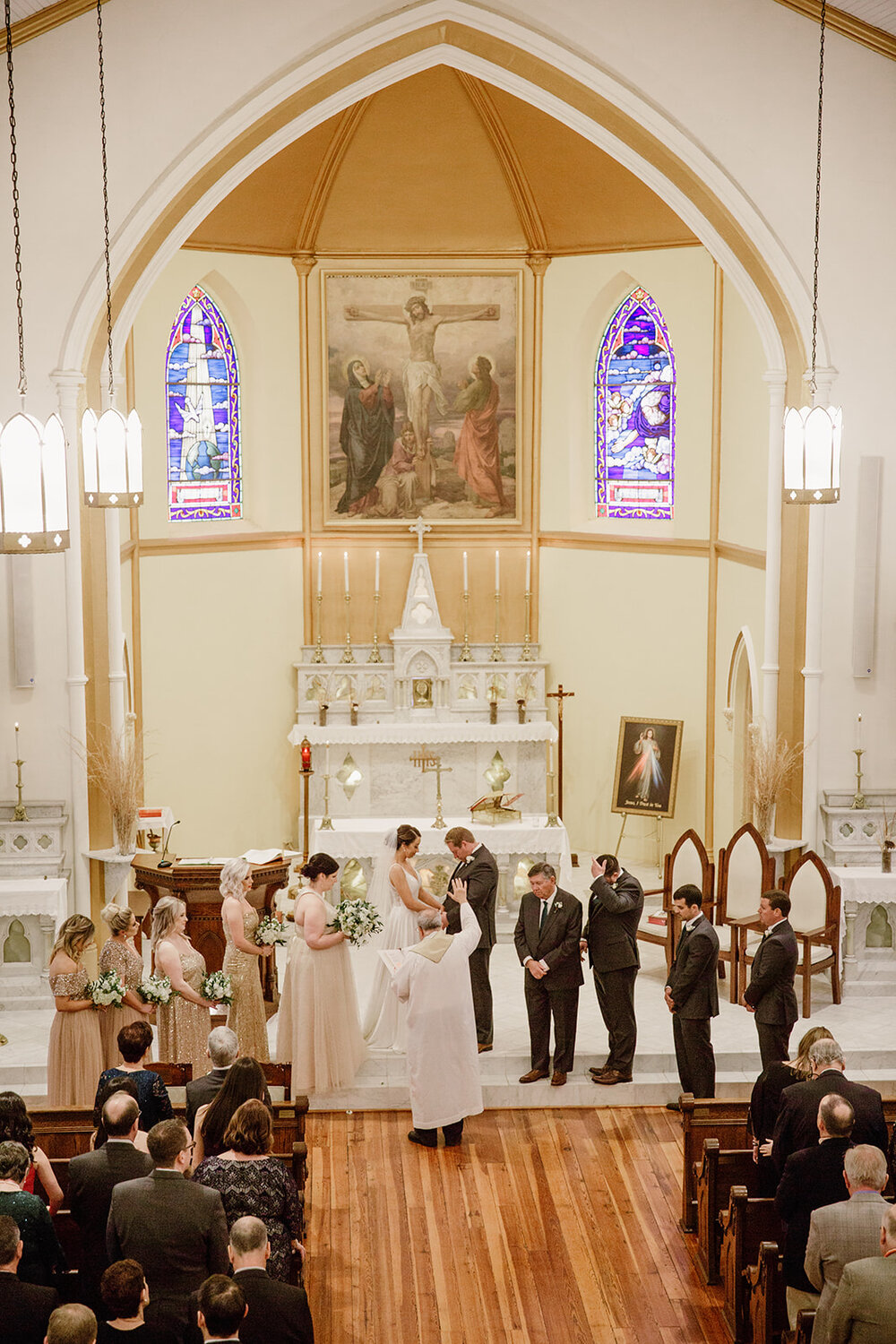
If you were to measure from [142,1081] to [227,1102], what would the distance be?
555 millimetres

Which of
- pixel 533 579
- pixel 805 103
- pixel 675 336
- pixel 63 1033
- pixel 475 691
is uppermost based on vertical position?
pixel 805 103

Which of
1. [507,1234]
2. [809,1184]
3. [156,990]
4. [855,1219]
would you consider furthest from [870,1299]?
[156,990]

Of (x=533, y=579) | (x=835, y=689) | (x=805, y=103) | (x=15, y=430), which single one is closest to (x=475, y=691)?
(x=533, y=579)

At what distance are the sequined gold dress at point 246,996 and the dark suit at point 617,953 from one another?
194 centimetres

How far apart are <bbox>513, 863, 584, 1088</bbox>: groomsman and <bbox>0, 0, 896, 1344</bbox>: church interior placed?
0.96 ft

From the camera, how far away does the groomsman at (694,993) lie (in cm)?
810

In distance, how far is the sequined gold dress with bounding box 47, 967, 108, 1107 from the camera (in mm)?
7859

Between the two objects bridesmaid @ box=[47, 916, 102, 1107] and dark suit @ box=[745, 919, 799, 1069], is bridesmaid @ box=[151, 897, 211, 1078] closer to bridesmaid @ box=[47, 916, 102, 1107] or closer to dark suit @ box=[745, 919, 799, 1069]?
bridesmaid @ box=[47, 916, 102, 1107]

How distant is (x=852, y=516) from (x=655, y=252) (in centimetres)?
408

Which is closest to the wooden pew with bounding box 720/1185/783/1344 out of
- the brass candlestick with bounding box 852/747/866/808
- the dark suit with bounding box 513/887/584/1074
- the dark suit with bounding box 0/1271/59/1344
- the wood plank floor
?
the wood plank floor

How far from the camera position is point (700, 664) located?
1357cm

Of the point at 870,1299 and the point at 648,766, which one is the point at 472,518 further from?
the point at 870,1299

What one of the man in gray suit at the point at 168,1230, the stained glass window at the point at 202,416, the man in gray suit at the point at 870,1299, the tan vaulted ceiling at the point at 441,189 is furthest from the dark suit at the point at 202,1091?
the tan vaulted ceiling at the point at 441,189

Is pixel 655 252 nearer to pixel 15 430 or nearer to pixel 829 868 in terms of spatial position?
pixel 829 868
